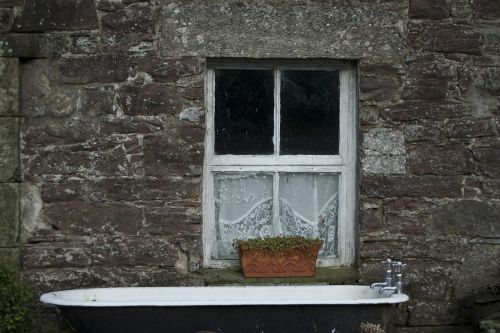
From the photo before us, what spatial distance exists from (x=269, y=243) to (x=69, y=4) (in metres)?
1.71

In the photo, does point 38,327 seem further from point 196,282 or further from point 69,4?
point 69,4

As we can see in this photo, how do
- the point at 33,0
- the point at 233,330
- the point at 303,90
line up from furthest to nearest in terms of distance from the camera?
1. the point at 303,90
2. the point at 33,0
3. the point at 233,330

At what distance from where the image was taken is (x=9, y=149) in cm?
462

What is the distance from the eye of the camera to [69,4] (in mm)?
4637

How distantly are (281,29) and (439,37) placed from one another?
902 mm

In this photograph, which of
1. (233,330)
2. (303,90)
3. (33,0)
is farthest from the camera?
(303,90)

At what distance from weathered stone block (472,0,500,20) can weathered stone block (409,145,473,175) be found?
0.75 meters

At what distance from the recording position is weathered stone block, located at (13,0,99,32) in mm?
4613

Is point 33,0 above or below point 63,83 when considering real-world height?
above

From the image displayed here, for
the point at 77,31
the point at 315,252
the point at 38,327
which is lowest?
the point at 38,327

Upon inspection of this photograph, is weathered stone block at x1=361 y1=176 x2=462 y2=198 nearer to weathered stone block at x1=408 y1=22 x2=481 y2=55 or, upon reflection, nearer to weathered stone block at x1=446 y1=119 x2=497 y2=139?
weathered stone block at x1=446 y1=119 x2=497 y2=139

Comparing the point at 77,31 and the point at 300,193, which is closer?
the point at 77,31

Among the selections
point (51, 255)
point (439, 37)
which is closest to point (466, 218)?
point (439, 37)

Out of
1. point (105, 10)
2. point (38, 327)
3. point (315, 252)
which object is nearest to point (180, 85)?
point (105, 10)
